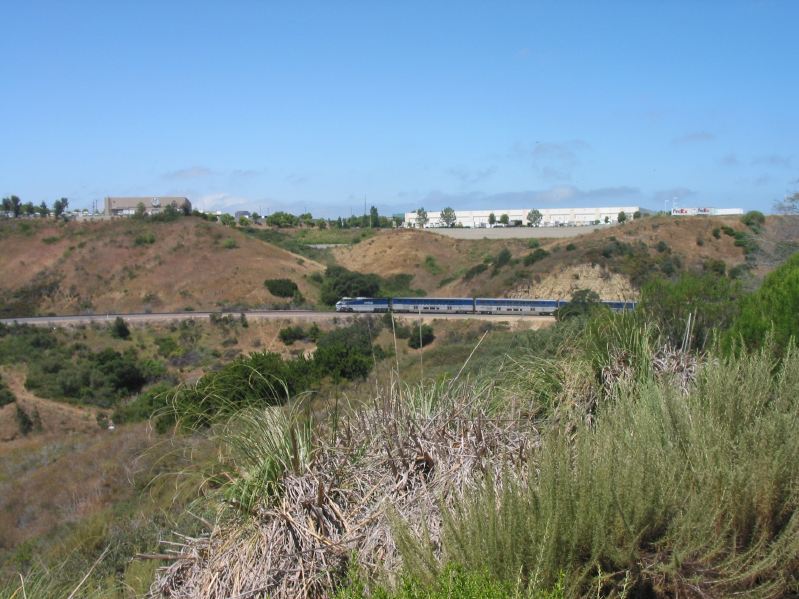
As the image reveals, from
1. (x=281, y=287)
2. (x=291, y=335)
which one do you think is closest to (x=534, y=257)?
(x=281, y=287)

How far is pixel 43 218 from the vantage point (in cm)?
9250

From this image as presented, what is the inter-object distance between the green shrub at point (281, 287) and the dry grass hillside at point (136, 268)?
0.68m

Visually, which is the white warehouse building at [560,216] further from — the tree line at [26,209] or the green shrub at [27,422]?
the green shrub at [27,422]

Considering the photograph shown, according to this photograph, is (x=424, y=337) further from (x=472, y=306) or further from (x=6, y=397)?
(x=6, y=397)

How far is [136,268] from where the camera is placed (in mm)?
76438

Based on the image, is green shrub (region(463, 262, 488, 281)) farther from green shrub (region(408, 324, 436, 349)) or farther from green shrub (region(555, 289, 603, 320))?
green shrub (region(555, 289, 603, 320))

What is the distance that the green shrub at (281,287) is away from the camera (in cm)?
7025

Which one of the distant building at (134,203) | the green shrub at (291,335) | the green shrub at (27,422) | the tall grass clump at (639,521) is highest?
the distant building at (134,203)

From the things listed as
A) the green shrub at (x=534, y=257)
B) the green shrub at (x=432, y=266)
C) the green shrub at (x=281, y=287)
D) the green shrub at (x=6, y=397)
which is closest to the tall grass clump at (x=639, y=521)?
the green shrub at (x=6, y=397)

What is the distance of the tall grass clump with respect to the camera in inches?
156

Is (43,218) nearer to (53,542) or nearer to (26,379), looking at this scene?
(26,379)

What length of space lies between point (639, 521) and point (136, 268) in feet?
253

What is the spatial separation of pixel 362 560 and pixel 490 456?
127 cm

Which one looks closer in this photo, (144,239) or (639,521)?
(639,521)
